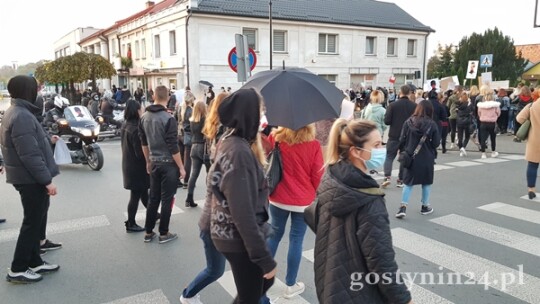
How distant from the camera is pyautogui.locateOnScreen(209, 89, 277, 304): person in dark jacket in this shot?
7.93ft

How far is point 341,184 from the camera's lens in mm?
2283

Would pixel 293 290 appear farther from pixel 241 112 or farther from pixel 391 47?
pixel 391 47

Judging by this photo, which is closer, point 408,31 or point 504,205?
point 504,205

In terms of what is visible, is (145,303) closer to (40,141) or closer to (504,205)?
(40,141)

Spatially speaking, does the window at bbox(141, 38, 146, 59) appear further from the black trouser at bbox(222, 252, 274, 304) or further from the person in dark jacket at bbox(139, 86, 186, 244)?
the black trouser at bbox(222, 252, 274, 304)

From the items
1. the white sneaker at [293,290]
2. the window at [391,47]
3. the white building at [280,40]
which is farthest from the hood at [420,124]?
the window at [391,47]

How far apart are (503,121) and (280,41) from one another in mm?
15957

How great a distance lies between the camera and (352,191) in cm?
223

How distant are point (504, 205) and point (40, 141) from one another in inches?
268

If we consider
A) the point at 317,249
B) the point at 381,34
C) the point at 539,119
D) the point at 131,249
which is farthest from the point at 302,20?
the point at 317,249

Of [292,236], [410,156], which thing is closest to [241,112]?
[292,236]

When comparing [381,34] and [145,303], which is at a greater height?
[381,34]

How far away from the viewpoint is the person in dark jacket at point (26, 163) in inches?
150

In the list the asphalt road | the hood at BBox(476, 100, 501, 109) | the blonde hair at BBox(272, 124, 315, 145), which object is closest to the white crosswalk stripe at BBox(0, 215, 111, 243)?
the asphalt road
